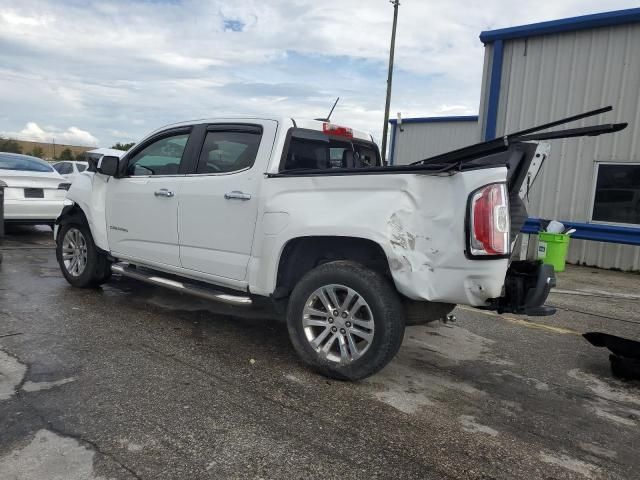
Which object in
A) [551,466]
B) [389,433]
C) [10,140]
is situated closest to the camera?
[551,466]

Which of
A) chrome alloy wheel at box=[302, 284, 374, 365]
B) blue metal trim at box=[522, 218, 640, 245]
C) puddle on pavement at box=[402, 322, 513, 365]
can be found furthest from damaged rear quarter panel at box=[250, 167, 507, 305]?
blue metal trim at box=[522, 218, 640, 245]

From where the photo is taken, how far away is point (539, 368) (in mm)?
4422

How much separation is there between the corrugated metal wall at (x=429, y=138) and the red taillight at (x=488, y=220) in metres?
18.4

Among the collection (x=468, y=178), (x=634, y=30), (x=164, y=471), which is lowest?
(x=164, y=471)

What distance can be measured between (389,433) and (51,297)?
14.0 ft

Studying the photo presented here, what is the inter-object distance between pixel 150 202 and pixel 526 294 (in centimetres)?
344

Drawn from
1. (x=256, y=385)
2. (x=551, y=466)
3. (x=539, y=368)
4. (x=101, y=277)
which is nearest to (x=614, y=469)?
(x=551, y=466)

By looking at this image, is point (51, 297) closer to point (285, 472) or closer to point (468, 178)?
point (285, 472)

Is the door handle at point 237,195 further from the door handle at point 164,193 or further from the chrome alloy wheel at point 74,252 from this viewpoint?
the chrome alloy wheel at point 74,252

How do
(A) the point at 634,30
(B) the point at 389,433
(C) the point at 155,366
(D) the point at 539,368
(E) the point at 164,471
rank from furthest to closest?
1. (A) the point at 634,30
2. (D) the point at 539,368
3. (C) the point at 155,366
4. (B) the point at 389,433
5. (E) the point at 164,471

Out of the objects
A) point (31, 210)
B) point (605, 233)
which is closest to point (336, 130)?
point (31, 210)

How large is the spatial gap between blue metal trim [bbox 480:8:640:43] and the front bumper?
8.12 m

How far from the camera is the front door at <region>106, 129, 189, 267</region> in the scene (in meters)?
4.91

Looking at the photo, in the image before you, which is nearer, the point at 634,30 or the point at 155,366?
the point at 155,366
